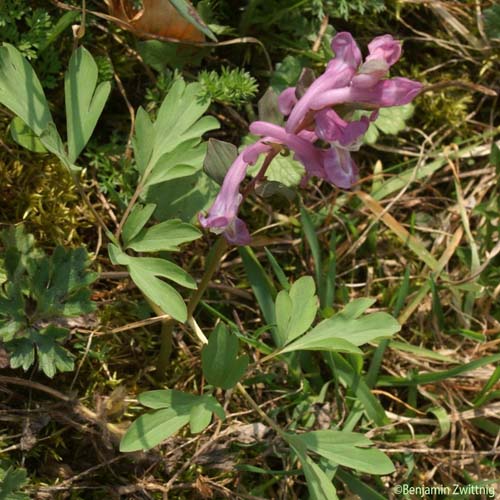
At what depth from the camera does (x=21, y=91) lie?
5.94 feet

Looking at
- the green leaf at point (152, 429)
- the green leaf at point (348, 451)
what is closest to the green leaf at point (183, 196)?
the green leaf at point (152, 429)

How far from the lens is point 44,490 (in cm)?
199

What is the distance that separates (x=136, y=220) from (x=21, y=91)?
0.43 metres

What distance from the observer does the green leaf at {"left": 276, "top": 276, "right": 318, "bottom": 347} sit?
6.24 feet

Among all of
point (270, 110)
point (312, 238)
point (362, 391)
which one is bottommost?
point (362, 391)

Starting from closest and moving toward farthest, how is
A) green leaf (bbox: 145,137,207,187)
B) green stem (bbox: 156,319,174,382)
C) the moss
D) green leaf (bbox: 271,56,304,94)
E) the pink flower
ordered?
the pink flower, green leaf (bbox: 145,137,207,187), green stem (bbox: 156,319,174,382), the moss, green leaf (bbox: 271,56,304,94)

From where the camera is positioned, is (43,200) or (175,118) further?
(43,200)

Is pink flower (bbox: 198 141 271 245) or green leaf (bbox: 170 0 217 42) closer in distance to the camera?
pink flower (bbox: 198 141 271 245)

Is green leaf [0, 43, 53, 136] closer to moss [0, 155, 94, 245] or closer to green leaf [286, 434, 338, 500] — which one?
moss [0, 155, 94, 245]

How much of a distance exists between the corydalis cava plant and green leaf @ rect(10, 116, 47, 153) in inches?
20.0

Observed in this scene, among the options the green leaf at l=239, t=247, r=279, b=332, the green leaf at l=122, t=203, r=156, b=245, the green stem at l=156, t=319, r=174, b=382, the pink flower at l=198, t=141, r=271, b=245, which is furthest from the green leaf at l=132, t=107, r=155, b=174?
the green leaf at l=239, t=247, r=279, b=332

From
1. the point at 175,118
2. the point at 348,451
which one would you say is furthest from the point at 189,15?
the point at 348,451

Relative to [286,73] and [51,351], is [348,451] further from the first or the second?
[286,73]

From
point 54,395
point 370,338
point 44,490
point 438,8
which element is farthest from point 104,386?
point 438,8
